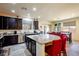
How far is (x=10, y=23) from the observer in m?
1.74

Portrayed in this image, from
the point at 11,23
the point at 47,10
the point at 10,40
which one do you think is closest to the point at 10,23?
the point at 11,23

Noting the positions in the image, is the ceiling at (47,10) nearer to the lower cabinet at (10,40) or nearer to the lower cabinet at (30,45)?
the lower cabinet at (10,40)

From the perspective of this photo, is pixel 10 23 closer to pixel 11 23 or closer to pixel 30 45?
pixel 11 23

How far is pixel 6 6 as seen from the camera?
160 cm

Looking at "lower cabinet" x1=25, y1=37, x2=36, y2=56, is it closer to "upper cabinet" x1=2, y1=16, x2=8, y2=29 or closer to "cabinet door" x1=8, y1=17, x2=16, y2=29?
"cabinet door" x1=8, y1=17, x2=16, y2=29

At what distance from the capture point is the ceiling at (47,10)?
1.61 metres

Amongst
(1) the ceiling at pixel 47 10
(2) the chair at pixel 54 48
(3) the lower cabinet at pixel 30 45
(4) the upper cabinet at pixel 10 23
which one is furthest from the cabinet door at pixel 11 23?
(2) the chair at pixel 54 48

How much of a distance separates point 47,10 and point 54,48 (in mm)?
776

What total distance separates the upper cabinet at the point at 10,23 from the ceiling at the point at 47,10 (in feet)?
0.40

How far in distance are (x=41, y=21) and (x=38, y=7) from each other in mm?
320

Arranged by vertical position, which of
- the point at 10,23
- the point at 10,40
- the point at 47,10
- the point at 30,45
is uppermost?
the point at 47,10

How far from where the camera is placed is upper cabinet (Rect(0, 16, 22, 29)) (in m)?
1.64

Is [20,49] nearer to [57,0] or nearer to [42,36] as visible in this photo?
[42,36]

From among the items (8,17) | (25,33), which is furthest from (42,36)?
(8,17)
